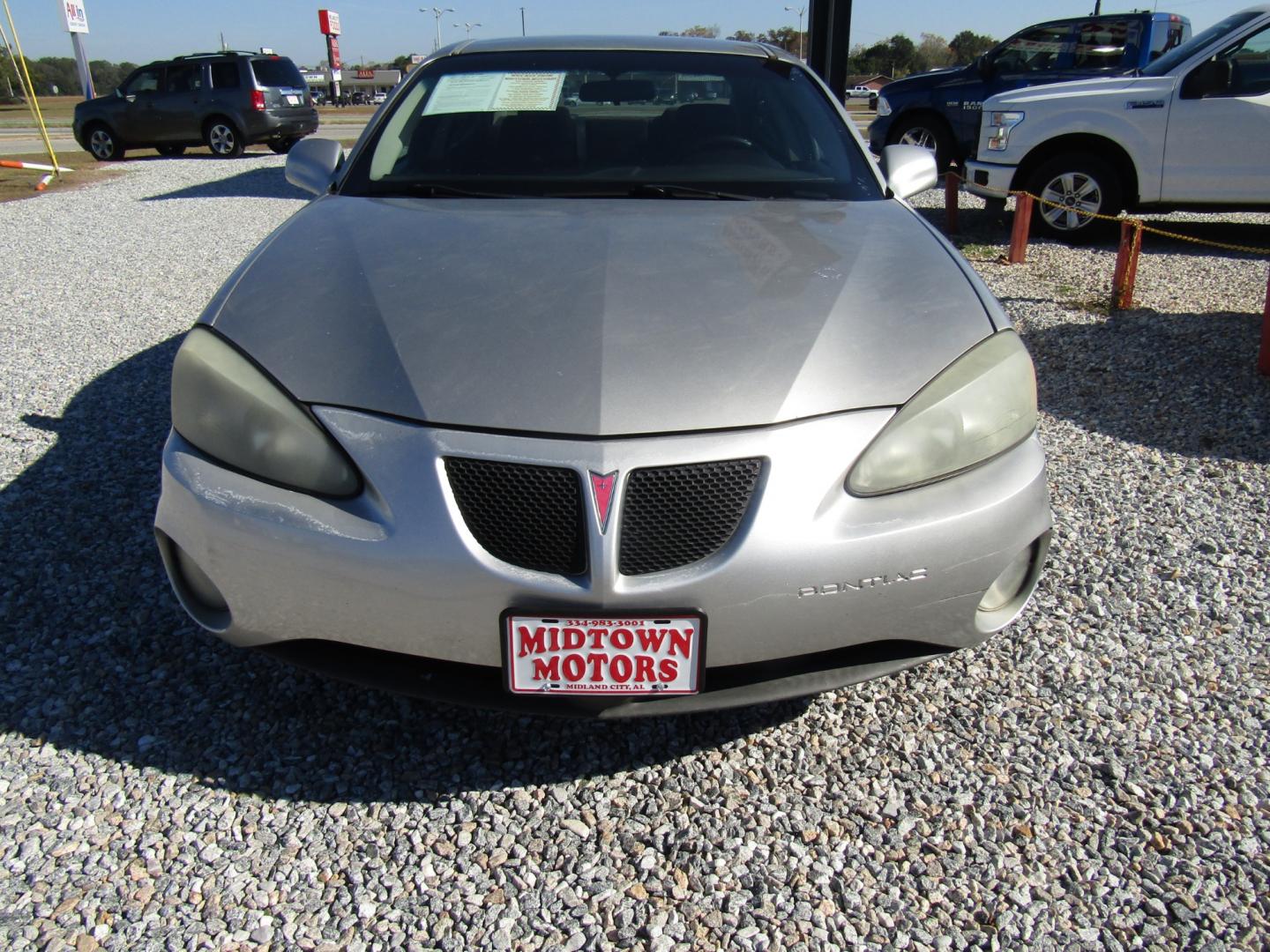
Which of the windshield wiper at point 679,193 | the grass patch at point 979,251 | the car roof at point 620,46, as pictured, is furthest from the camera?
the grass patch at point 979,251

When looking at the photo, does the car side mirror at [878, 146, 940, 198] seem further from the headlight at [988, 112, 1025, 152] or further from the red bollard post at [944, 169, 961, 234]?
the red bollard post at [944, 169, 961, 234]

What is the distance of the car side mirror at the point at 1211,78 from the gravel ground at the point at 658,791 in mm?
4610

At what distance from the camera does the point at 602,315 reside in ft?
6.19

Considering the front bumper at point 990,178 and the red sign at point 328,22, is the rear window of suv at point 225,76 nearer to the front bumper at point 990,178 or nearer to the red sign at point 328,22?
the front bumper at point 990,178

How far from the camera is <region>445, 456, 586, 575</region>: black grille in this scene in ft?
5.24

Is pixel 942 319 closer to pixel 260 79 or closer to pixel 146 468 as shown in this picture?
pixel 146 468

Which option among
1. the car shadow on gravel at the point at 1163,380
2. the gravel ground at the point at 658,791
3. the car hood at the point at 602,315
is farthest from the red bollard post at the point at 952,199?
the car hood at the point at 602,315

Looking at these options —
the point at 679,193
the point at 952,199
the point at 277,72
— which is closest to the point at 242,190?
the point at 277,72

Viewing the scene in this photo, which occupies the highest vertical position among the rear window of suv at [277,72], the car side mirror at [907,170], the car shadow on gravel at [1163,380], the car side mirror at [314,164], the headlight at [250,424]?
the rear window of suv at [277,72]

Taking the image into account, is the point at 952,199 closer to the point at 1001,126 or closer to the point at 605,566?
the point at 1001,126

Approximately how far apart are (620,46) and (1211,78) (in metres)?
5.17

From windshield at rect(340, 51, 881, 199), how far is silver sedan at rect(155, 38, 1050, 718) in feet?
1.93

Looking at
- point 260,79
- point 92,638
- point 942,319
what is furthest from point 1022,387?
point 260,79

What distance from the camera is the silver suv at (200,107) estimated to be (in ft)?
51.6
